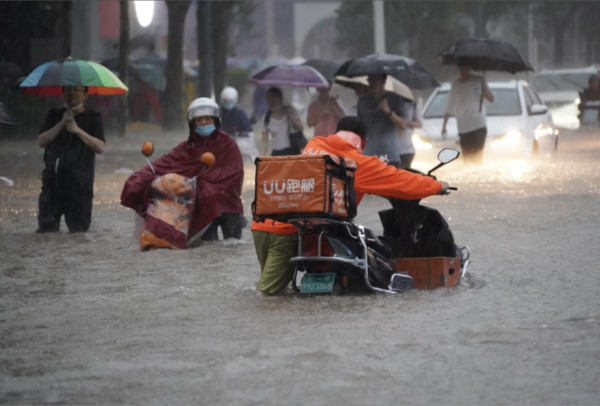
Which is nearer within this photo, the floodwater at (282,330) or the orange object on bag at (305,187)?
the floodwater at (282,330)

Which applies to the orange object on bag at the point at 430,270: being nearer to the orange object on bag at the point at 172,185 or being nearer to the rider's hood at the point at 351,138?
the rider's hood at the point at 351,138

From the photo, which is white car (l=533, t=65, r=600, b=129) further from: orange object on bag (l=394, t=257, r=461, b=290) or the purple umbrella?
orange object on bag (l=394, t=257, r=461, b=290)

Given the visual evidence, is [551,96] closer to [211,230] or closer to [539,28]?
[211,230]

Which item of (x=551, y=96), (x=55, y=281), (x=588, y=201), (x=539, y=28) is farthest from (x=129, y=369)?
(x=539, y=28)

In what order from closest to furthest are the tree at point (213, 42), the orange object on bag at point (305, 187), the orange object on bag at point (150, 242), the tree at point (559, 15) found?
the orange object on bag at point (305, 187) → the orange object on bag at point (150, 242) → the tree at point (213, 42) → the tree at point (559, 15)

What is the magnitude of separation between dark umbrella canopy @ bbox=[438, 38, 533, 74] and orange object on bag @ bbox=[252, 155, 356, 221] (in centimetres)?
1071

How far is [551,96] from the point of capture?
45188 mm

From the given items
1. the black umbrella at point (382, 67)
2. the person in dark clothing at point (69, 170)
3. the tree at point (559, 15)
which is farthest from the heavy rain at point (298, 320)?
the tree at point (559, 15)

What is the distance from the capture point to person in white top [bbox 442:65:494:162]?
19.0 meters

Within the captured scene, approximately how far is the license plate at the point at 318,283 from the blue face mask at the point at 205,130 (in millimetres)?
3674

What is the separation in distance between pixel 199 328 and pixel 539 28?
8226 centimetres

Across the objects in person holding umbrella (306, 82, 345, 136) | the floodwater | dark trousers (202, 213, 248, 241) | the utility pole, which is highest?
the utility pole

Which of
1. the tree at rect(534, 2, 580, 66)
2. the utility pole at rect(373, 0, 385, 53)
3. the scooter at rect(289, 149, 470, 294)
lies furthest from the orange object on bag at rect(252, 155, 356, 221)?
the tree at rect(534, 2, 580, 66)

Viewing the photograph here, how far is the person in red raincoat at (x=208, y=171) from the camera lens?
12.4 m
